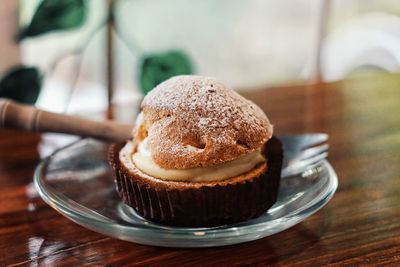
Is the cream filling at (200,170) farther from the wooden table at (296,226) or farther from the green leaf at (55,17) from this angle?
the green leaf at (55,17)

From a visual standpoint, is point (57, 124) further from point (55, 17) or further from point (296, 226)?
point (55, 17)

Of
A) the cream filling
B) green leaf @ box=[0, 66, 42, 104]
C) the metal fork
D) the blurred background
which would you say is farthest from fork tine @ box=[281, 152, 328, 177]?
green leaf @ box=[0, 66, 42, 104]

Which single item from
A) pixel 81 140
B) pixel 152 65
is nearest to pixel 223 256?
pixel 81 140

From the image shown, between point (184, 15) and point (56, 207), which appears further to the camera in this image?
point (184, 15)

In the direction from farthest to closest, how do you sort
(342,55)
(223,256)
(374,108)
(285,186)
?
(342,55) → (374,108) → (285,186) → (223,256)

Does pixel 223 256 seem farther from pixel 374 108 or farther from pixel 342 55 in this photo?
pixel 342 55

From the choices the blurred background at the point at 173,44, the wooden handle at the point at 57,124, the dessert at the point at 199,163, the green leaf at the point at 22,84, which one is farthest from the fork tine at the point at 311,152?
the green leaf at the point at 22,84
